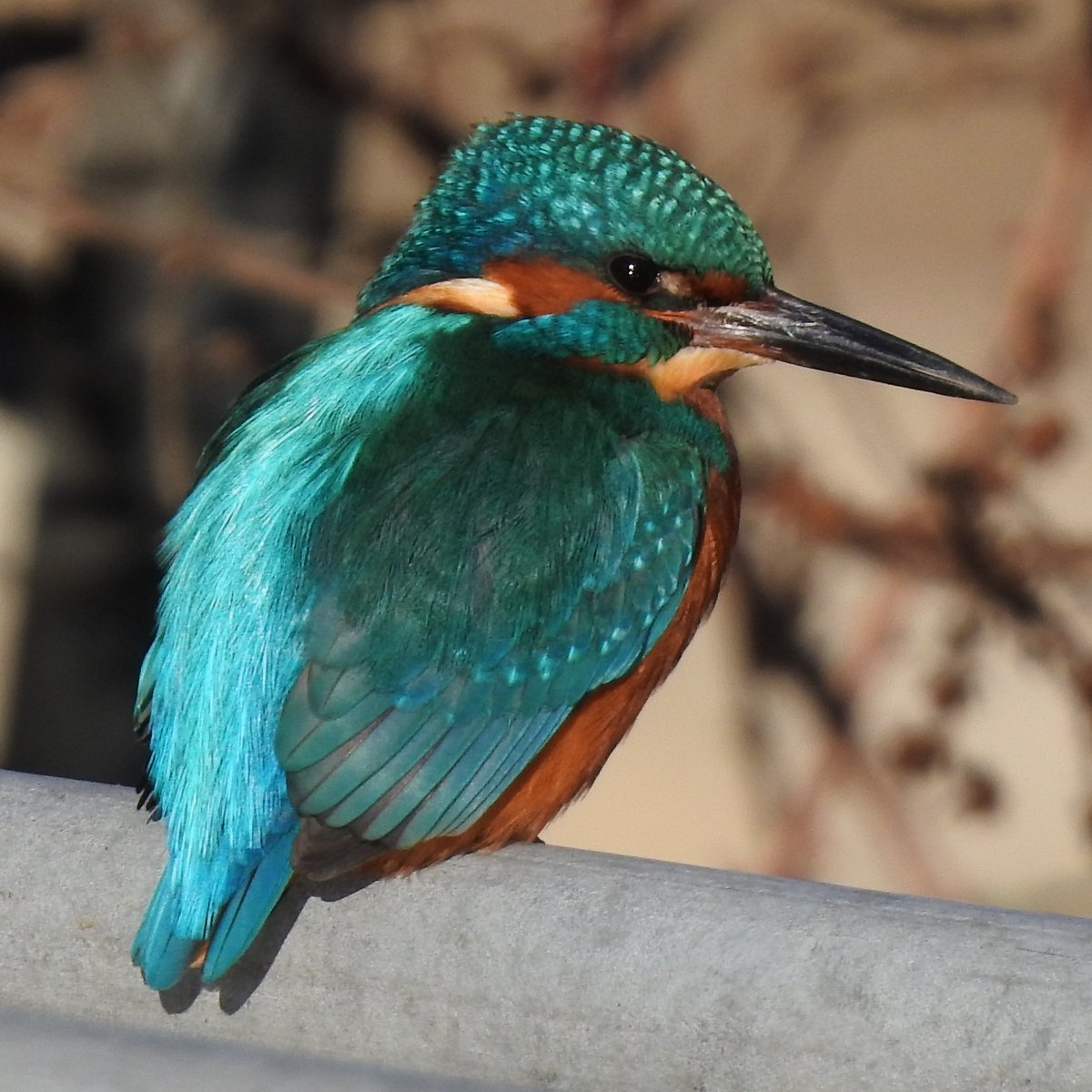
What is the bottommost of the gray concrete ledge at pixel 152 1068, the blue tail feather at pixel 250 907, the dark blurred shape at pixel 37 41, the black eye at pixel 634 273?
the dark blurred shape at pixel 37 41

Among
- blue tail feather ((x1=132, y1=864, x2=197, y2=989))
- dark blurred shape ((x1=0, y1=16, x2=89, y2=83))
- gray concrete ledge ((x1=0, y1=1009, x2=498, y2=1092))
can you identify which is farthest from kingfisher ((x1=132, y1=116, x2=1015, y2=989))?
dark blurred shape ((x1=0, y1=16, x2=89, y2=83))

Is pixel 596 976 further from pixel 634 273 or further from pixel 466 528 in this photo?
pixel 634 273

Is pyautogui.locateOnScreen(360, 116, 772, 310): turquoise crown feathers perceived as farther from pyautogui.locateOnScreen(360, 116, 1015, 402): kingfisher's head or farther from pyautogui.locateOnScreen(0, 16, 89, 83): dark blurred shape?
pyautogui.locateOnScreen(0, 16, 89, 83): dark blurred shape

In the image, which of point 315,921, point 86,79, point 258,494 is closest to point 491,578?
point 258,494

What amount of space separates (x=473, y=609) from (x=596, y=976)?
490mm

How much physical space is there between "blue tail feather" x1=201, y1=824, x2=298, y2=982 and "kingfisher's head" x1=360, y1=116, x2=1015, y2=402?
2.04ft

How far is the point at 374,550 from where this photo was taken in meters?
1.59

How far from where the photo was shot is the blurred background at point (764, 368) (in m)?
3.21

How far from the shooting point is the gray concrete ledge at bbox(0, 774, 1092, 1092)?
1145 millimetres

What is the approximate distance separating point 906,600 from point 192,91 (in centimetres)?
168

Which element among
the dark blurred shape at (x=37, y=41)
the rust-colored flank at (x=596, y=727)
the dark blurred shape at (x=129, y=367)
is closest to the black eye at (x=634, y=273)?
the rust-colored flank at (x=596, y=727)

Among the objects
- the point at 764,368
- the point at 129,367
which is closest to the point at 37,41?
the point at 129,367

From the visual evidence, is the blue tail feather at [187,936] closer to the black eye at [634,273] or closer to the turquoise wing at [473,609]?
the turquoise wing at [473,609]

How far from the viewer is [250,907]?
136 centimetres
